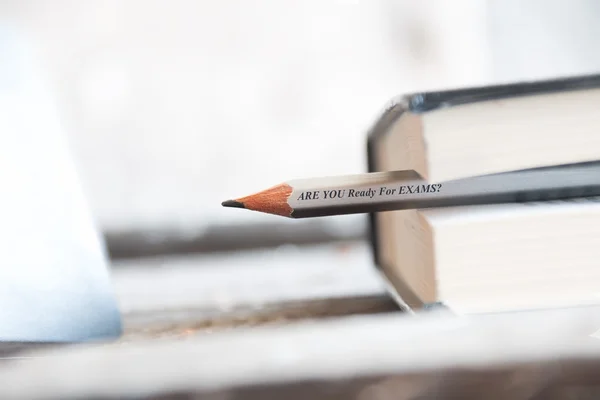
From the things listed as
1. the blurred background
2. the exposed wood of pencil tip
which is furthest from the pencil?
the blurred background

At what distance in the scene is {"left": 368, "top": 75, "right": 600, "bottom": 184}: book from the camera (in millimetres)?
211

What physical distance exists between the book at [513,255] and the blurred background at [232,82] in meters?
0.22

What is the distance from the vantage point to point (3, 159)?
0.85 ft

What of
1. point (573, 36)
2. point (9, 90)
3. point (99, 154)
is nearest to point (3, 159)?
point (9, 90)

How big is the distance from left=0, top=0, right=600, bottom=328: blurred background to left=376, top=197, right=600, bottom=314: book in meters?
0.22

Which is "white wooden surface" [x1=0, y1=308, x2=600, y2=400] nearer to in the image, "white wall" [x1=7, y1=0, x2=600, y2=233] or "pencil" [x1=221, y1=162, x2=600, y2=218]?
"pencil" [x1=221, y1=162, x2=600, y2=218]

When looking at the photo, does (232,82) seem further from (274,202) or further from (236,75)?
(274,202)

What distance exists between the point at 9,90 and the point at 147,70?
Result: 15 cm

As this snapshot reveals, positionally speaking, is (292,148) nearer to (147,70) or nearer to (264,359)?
(147,70)

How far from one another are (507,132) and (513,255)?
5 cm

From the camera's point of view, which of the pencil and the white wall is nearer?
the pencil

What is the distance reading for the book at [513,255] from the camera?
210 mm

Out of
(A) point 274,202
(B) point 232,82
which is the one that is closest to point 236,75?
(B) point 232,82

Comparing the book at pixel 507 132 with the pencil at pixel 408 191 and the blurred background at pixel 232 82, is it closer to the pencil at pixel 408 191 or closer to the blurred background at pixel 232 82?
the pencil at pixel 408 191
